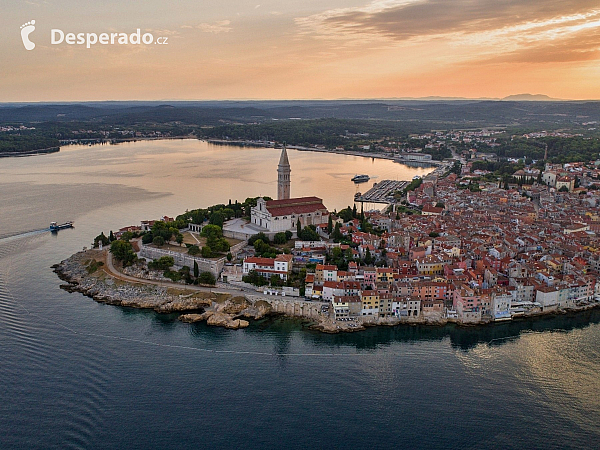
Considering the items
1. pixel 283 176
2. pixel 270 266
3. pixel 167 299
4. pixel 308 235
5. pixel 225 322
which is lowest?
pixel 225 322

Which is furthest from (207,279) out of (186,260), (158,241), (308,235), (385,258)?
(385,258)

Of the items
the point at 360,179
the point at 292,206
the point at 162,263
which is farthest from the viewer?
the point at 360,179

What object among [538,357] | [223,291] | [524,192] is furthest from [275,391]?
[524,192]

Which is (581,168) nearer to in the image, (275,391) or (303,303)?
(303,303)

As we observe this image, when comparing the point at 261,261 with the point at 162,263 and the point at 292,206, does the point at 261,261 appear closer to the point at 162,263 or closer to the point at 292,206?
the point at 162,263

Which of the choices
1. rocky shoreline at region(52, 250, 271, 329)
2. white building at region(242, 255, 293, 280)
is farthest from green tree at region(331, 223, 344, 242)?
rocky shoreline at region(52, 250, 271, 329)

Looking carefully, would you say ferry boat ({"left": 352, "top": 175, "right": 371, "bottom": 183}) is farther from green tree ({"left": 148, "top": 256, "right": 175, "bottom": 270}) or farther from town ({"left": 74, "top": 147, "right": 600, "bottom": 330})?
green tree ({"left": 148, "top": 256, "right": 175, "bottom": 270})
